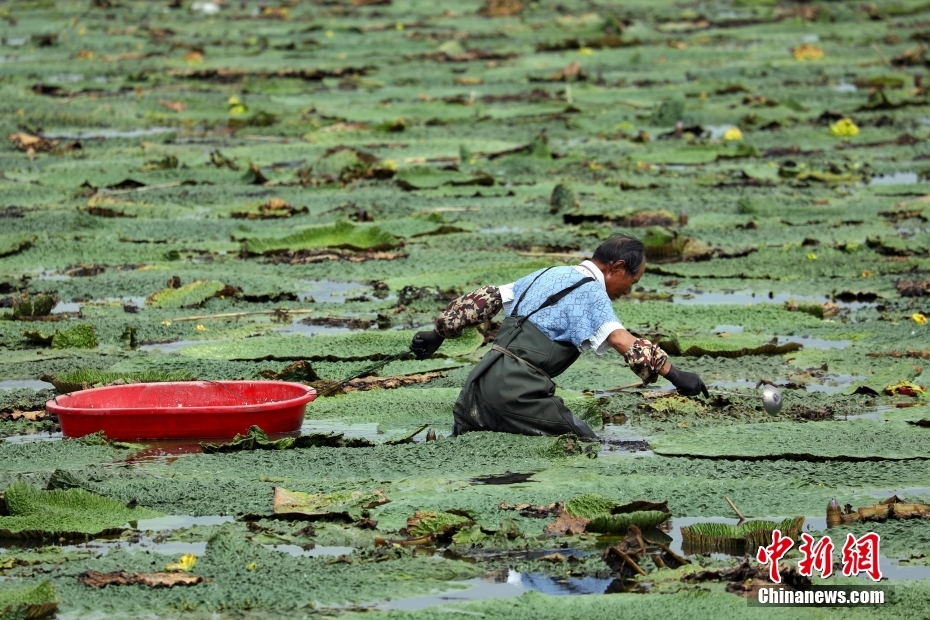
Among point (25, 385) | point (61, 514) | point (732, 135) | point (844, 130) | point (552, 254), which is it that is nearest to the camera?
point (61, 514)

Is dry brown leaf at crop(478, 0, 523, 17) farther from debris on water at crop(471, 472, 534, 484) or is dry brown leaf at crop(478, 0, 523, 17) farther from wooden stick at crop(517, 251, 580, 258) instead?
debris on water at crop(471, 472, 534, 484)

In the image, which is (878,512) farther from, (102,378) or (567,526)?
(102,378)

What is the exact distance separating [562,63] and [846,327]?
976 centimetres

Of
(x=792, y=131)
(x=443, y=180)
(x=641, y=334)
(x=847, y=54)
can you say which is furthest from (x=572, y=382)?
(x=847, y=54)

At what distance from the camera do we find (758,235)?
924cm

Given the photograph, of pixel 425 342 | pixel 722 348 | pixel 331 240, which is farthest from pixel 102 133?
pixel 425 342

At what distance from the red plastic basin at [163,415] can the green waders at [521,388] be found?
596 millimetres

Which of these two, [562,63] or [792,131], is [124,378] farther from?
[562,63]

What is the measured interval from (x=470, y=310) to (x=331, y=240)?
331 cm

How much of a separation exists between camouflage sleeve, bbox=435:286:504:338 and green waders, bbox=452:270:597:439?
20 cm

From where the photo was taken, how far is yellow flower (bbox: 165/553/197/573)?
4.12 m

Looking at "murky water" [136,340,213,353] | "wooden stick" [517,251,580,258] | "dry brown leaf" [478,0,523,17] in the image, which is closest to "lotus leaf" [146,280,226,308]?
"murky water" [136,340,213,353]

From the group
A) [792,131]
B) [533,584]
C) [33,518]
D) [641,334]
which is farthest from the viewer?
[792,131]

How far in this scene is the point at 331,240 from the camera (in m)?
8.84
